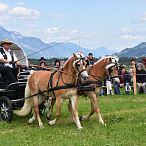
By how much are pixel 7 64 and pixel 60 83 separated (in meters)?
2.22

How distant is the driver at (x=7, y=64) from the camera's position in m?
10.9

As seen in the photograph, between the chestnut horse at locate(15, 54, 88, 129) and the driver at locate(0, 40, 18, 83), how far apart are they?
77cm

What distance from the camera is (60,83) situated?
9648 mm

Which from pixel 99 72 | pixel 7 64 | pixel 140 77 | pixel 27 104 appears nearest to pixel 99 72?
pixel 99 72

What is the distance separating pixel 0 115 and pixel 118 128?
3480 mm

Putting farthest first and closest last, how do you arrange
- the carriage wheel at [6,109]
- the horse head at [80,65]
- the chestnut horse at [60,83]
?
1. the carriage wheel at [6,109]
2. the chestnut horse at [60,83]
3. the horse head at [80,65]

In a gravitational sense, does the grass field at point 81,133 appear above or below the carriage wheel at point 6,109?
below

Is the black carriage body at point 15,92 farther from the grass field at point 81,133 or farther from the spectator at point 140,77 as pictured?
the spectator at point 140,77

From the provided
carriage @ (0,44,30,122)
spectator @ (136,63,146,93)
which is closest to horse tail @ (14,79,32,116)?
carriage @ (0,44,30,122)

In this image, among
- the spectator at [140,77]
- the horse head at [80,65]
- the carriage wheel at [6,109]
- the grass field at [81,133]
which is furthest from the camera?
the spectator at [140,77]

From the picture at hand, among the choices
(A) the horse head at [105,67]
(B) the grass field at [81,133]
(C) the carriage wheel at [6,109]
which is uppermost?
(A) the horse head at [105,67]

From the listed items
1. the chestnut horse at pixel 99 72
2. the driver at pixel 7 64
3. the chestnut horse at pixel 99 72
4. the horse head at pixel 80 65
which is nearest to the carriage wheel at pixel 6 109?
the driver at pixel 7 64

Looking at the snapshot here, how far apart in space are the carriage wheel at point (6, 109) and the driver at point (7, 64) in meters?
0.61

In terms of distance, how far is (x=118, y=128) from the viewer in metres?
9.18
